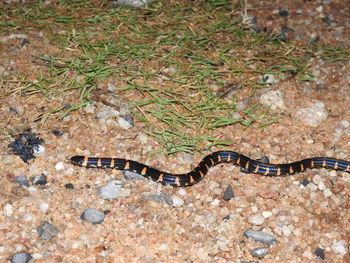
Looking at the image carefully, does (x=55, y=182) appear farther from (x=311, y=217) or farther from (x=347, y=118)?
(x=347, y=118)

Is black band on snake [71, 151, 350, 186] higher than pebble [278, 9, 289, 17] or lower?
lower

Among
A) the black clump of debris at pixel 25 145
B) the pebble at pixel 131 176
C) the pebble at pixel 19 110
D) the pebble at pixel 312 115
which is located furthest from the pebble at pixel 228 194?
the pebble at pixel 19 110

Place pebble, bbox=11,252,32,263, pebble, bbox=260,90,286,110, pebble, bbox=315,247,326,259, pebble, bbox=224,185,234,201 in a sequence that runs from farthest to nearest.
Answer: pebble, bbox=260,90,286,110 → pebble, bbox=224,185,234,201 → pebble, bbox=315,247,326,259 → pebble, bbox=11,252,32,263

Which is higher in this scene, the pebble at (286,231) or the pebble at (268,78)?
the pebble at (268,78)

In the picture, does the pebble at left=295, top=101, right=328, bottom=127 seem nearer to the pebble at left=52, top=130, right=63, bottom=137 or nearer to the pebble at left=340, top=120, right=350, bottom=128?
the pebble at left=340, top=120, right=350, bottom=128

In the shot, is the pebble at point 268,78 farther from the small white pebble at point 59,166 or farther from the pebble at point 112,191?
the small white pebble at point 59,166

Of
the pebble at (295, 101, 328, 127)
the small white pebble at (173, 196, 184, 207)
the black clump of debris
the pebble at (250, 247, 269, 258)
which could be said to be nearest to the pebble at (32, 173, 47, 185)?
the black clump of debris

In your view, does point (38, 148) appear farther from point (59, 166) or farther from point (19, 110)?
point (19, 110)
